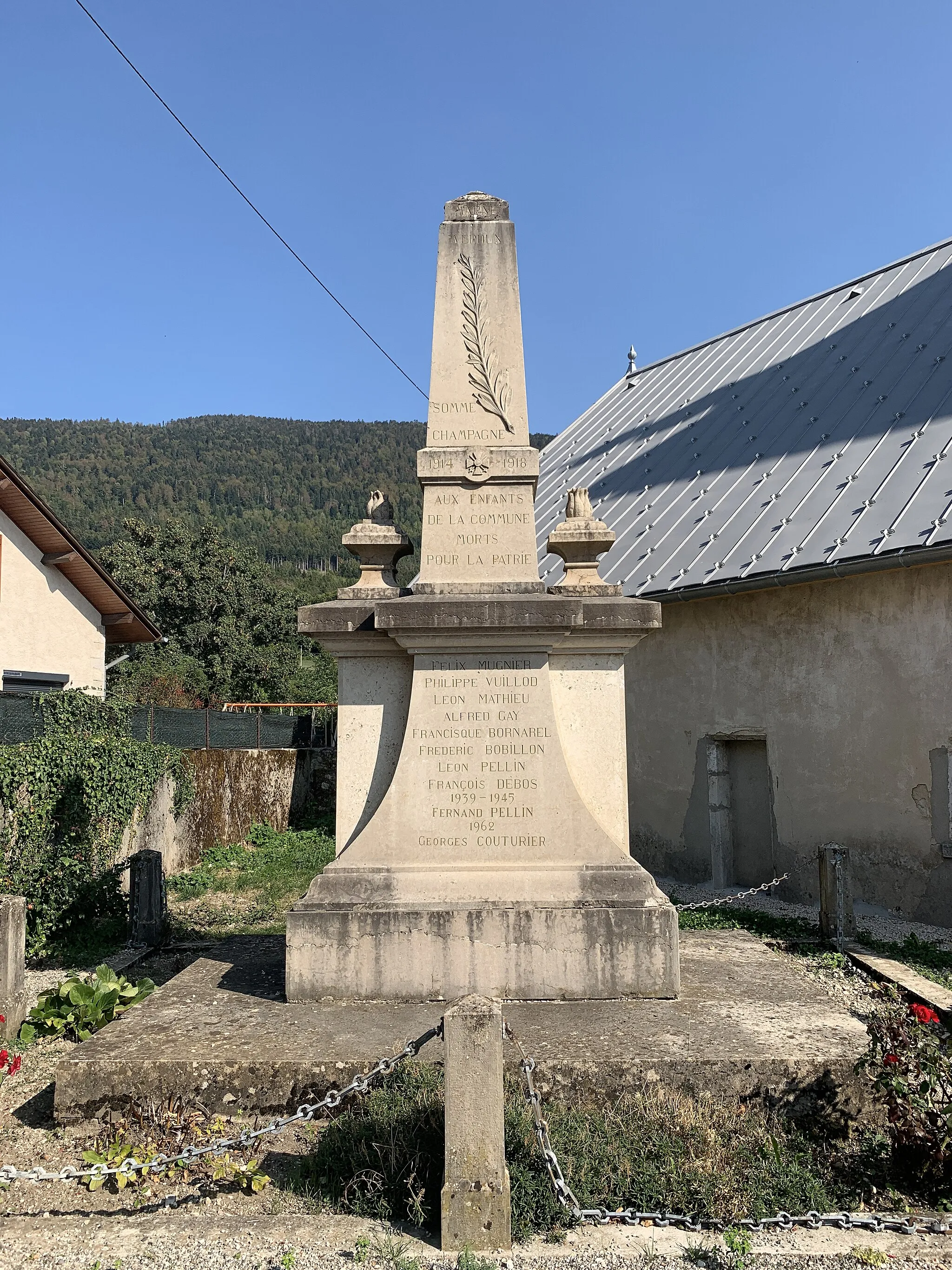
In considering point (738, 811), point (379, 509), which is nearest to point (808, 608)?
point (738, 811)

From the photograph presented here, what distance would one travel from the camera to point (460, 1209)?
3.39 metres

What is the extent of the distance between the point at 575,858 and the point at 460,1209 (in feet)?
8.13

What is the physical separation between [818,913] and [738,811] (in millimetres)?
2299

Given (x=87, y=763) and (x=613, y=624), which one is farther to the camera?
(x=87, y=763)

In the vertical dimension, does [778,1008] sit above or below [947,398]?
below

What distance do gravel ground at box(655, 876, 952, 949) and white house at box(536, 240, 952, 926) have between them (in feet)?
0.64

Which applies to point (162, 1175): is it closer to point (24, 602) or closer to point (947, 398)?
point (947, 398)

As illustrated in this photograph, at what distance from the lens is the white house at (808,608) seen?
10.6 meters

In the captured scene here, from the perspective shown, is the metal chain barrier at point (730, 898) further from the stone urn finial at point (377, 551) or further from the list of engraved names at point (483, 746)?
the stone urn finial at point (377, 551)

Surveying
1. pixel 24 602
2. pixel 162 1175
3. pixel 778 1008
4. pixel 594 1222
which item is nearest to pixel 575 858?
pixel 778 1008

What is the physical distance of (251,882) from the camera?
12.8 m

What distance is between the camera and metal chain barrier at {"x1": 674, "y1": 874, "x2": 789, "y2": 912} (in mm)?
8602

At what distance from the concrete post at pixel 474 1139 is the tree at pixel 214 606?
35.8 meters

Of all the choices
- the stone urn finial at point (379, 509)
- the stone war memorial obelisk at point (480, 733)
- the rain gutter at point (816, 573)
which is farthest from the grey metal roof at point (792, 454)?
the stone urn finial at point (379, 509)
